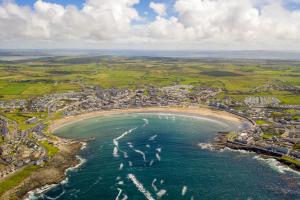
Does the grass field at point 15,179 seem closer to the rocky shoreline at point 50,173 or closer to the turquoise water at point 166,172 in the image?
the rocky shoreline at point 50,173

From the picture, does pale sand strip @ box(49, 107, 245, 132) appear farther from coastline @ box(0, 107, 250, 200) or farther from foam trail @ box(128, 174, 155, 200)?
foam trail @ box(128, 174, 155, 200)

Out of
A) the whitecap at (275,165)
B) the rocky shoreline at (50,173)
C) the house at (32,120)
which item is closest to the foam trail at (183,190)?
the whitecap at (275,165)

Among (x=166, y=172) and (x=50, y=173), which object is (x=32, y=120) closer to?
(x=50, y=173)

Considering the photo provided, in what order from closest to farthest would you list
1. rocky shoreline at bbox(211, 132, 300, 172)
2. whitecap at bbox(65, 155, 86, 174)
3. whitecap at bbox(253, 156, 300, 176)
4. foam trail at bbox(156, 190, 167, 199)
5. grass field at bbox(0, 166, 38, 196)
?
foam trail at bbox(156, 190, 167, 199) < grass field at bbox(0, 166, 38, 196) < whitecap at bbox(253, 156, 300, 176) < whitecap at bbox(65, 155, 86, 174) < rocky shoreline at bbox(211, 132, 300, 172)

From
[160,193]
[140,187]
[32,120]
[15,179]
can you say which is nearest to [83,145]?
[15,179]

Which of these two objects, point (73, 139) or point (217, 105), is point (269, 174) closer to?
point (73, 139)

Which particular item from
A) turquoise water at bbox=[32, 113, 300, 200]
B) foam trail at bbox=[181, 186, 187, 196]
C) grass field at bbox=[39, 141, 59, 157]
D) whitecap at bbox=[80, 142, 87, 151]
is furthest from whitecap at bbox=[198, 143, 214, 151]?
grass field at bbox=[39, 141, 59, 157]

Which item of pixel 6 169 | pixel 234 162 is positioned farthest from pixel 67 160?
pixel 234 162
